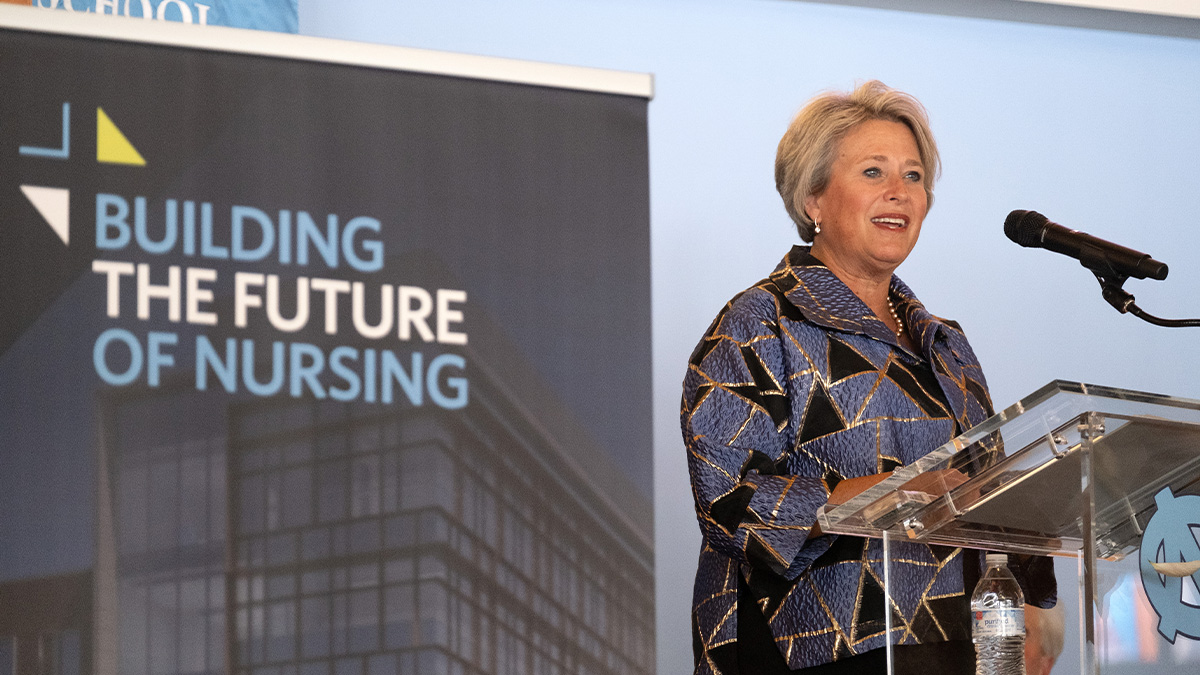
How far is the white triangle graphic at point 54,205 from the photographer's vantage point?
2033mm

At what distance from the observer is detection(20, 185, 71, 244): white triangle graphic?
6.67ft

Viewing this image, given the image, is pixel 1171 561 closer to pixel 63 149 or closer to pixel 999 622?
pixel 999 622

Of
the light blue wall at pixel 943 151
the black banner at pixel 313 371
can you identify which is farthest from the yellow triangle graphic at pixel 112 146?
the light blue wall at pixel 943 151

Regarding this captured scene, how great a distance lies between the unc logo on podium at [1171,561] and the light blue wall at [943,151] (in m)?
2.35

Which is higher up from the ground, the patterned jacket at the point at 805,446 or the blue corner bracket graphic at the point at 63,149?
the blue corner bracket graphic at the point at 63,149

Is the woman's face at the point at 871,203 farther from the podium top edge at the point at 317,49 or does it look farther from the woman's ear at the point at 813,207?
the podium top edge at the point at 317,49

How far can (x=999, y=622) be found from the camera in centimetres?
188

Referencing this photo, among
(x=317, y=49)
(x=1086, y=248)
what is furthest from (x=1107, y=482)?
(x=317, y=49)

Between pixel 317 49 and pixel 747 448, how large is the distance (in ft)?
2.95

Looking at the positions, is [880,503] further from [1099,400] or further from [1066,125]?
[1066,125]

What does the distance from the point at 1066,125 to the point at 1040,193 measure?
267 millimetres

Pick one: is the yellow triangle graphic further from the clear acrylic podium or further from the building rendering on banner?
the clear acrylic podium

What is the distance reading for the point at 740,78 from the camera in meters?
4.26

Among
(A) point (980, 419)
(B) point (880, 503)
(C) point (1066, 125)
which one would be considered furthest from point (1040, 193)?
(B) point (880, 503)
